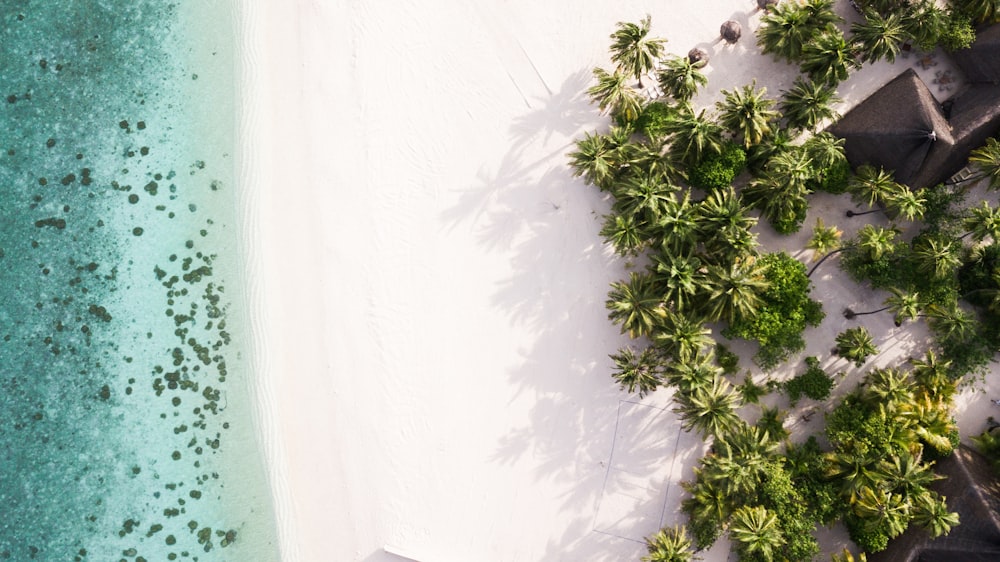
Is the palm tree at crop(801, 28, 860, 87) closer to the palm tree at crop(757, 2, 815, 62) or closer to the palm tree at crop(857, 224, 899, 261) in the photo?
the palm tree at crop(757, 2, 815, 62)

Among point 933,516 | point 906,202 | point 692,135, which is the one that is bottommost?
point 933,516

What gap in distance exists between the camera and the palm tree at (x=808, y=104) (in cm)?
1786

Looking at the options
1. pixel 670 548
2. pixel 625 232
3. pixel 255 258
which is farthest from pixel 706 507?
pixel 255 258

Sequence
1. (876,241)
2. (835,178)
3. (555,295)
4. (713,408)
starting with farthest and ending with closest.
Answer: (555,295)
(835,178)
(876,241)
(713,408)

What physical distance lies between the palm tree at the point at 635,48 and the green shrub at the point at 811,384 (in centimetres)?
1071

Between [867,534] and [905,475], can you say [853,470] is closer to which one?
[905,475]

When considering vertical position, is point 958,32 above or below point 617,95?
below

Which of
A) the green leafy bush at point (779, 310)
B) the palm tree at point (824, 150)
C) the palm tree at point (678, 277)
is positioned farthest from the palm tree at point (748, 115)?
the palm tree at point (678, 277)

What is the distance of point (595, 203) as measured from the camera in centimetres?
1975

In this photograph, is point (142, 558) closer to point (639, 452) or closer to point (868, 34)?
point (639, 452)

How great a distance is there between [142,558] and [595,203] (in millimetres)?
18965

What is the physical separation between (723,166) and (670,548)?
37.9 ft

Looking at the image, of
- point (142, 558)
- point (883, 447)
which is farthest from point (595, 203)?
point (142, 558)

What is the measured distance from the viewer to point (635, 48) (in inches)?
717
